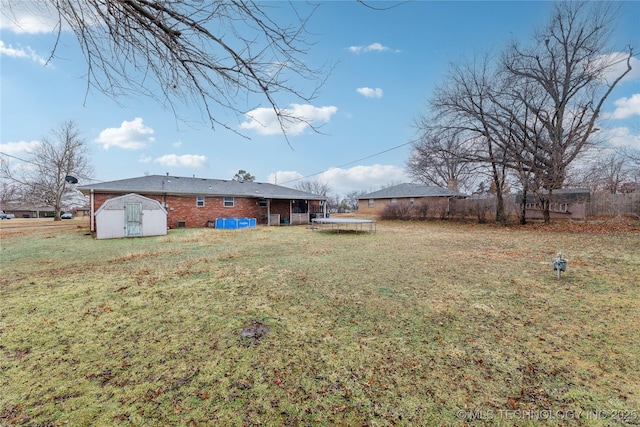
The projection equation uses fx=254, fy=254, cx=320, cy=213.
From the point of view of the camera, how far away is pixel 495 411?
6.26 ft

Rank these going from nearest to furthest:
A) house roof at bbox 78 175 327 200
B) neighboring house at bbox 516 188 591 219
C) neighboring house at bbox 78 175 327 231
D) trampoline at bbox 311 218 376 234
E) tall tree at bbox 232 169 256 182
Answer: trampoline at bbox 311 218 376 234, house roof at bbox 78 175 327 200, neighboring house at bbox 78 175 327 231, neighboring house at bbox 516 188 591 219, tall tree at bbox 232 169 256 182

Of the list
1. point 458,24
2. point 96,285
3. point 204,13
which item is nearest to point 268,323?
point 204,13

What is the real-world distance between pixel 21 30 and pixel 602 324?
22.1 ft

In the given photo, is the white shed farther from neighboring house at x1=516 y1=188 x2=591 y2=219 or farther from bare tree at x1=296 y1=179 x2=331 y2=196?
bare tree at x1=296 y1=179 x2=331 y2=196

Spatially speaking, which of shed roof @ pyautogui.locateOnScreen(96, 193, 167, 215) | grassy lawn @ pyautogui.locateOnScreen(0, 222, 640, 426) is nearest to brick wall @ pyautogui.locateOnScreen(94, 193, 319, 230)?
shed roof @ pyautogui.locateOnScreen(96, 193, 167, 215)

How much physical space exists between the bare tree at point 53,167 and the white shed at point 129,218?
2044 cm

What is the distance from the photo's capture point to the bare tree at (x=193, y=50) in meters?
1.81

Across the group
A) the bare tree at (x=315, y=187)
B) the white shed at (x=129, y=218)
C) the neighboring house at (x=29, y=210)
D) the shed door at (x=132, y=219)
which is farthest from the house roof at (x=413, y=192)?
the neighboring house at (x=29, y=210)

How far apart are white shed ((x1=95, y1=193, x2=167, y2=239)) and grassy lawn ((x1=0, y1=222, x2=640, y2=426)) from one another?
21.1 ft

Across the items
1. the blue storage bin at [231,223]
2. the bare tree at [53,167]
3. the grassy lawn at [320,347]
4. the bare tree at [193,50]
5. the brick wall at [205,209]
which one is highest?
the bare tree at [53,167]

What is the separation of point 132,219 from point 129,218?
5.0 inches

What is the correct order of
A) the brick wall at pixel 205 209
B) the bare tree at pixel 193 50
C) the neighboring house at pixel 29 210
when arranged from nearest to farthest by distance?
1. the bare tree at pixel 193 50
2. the brick wall at pixel 205 209
3. the neighboring house at pixel 29 210

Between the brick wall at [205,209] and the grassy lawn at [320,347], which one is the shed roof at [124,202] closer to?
the brick wall at [205,209]

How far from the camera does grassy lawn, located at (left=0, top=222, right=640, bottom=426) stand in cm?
192
